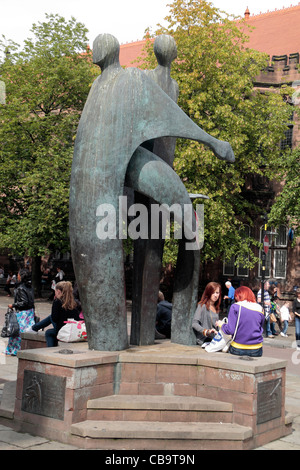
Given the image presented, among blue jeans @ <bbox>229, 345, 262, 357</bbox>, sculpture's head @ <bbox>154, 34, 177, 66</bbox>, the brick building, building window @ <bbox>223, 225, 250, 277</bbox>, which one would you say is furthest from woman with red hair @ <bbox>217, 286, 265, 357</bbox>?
building window @ <bbox>223, 225, 250, 277</bbox>

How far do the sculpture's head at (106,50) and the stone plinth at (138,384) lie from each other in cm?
363

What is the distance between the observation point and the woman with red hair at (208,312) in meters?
8.19

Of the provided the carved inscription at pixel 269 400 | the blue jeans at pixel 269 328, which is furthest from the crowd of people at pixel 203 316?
the blue jeans at pixel 269 328

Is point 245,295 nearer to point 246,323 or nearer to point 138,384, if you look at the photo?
point 246,323

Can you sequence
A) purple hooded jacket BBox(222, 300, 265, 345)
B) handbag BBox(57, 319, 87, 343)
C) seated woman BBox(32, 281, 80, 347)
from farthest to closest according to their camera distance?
seated woman BBox(32, 281, 80, 347), handbag BBox(57, 319, 87, 343), purple hooded jacket BBox(222, 300, 265, 345)

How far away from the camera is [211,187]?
79.9 feet

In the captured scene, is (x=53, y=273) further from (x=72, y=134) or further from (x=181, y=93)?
(x=181, y=93)

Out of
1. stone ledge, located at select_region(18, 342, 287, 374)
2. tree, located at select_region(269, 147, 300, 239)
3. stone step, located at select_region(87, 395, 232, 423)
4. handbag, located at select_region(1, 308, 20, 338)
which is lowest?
stone step, located at select_region(87, 395, 232, 423)

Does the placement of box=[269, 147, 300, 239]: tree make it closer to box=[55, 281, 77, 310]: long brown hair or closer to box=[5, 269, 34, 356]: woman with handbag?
box=[5, 269, 34, 356]: woman with handbag

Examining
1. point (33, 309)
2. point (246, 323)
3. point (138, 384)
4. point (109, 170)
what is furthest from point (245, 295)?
point (33, 309)

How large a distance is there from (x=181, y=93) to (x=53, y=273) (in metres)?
20.0

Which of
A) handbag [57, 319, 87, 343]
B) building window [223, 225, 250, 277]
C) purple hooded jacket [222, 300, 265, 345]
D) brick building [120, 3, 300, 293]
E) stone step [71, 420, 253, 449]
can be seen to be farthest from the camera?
building window [223, 225, 250, 277]

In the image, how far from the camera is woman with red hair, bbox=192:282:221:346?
26.9ft

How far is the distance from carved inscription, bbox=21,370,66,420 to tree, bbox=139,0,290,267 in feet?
54.1
